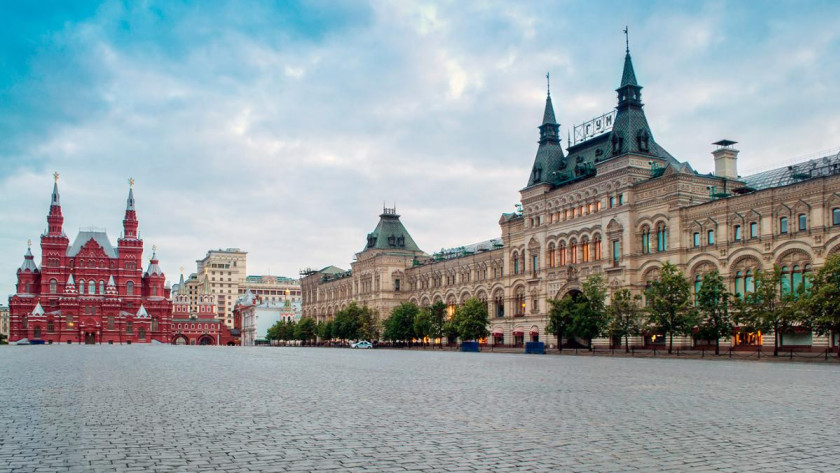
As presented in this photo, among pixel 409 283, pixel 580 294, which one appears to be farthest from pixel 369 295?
pixel 580 294

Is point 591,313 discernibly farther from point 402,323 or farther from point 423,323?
point 402,323

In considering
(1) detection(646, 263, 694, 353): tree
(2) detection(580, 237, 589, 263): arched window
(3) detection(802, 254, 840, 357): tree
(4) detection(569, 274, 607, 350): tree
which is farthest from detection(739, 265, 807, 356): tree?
(2) detection(580, 237, 589, 263): arched window

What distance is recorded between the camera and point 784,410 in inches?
698

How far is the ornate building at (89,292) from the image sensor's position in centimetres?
15112

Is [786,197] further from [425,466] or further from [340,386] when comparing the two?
[425,466]

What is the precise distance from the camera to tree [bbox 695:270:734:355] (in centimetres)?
5703

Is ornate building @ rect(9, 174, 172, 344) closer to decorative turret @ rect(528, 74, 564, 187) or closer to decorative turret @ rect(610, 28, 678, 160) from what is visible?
decorative turret @ rect(528, 74, 564, 187)

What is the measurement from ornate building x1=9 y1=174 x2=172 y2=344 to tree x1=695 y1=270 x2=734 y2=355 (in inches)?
4984

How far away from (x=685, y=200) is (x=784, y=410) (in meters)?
52.2

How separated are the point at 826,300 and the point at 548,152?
45220 mm

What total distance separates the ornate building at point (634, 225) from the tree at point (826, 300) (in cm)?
558

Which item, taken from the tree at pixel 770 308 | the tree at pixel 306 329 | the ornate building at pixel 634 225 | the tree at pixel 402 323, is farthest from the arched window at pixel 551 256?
the tree at pixel 306 329

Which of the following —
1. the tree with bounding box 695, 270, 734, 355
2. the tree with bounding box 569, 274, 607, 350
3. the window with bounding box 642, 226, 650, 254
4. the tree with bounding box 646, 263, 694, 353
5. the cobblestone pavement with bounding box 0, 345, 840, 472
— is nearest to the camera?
the cobblestone pavement with bounding box 0, 345, 840, 472

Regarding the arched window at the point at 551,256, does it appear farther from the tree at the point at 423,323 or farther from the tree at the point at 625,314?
the tree at the point at 423,323
